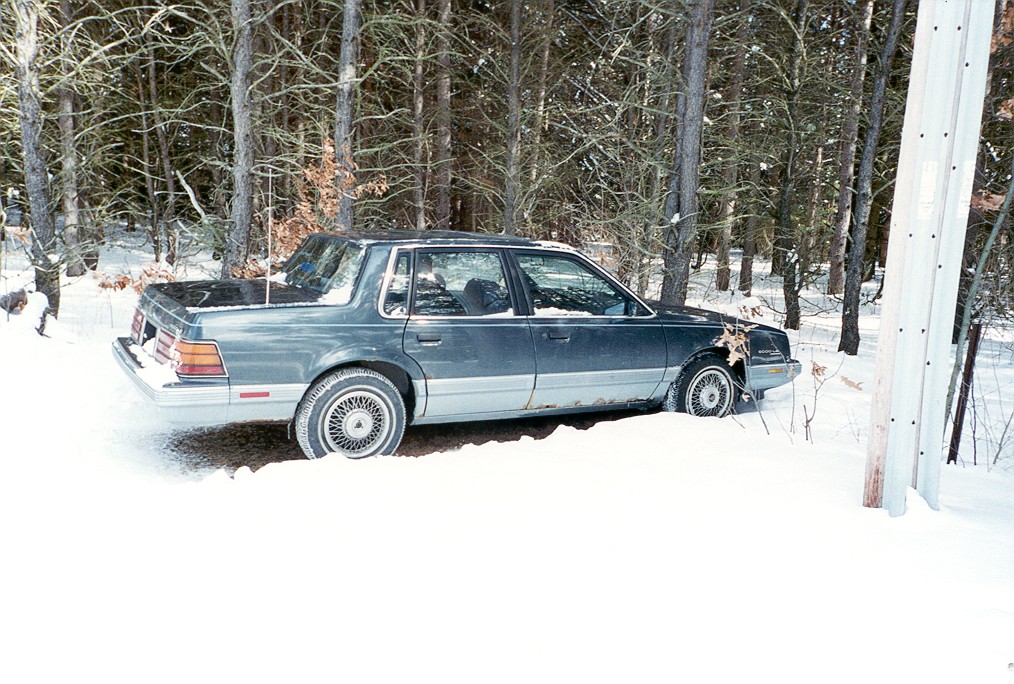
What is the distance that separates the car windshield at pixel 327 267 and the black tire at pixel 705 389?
2.96 metres

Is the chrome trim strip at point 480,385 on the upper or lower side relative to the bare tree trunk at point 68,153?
lower

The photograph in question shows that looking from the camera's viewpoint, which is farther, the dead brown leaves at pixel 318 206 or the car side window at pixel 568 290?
the dead brown leaves at pixel 318 206

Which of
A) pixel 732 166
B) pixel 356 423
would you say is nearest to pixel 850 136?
pixel 732 166

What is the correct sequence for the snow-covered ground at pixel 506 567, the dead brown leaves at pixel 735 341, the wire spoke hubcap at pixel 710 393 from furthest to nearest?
the wire spoke hubcap at pixel 710 393, the dead brown leaves at pixel 735 341, the snow-covered ground at pixel 506 567

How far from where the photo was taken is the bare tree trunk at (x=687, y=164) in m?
10.7

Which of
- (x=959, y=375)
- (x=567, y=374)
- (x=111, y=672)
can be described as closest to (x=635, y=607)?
(x=111, y=672)

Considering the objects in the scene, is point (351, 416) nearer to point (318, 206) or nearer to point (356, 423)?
point (356, 423)

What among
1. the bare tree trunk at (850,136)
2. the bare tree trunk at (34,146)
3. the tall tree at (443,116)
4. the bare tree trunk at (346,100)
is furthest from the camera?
the tall tree at (443,116)

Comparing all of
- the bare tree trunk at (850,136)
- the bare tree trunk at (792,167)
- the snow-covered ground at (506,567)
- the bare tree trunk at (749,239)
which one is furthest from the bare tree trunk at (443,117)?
the snow-covered ground at (506,567)

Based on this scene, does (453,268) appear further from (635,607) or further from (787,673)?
(787,673)

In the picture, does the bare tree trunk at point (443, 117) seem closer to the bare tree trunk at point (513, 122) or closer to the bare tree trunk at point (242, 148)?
the bare tree trunk at point (513, 122)

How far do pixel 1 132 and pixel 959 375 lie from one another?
1449cm

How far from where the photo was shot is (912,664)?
9.16 feet

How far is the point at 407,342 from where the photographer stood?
570cm
